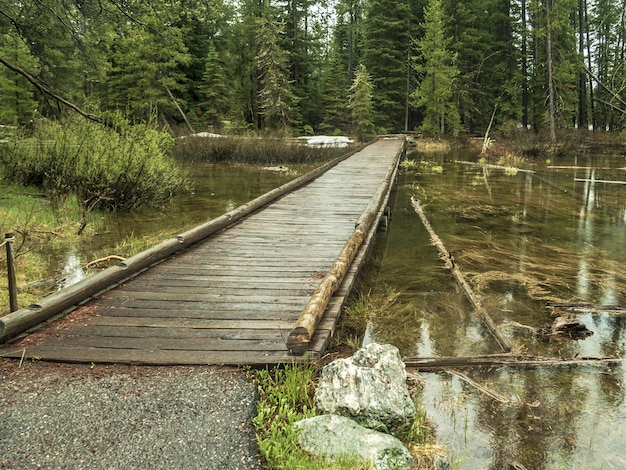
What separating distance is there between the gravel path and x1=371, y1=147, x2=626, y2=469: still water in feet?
5.19

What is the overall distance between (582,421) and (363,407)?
1.98 metres

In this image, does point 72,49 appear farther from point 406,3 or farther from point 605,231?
point 406,3

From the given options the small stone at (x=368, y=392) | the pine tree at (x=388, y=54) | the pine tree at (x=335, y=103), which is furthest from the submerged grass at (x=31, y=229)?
the pine tree at (x=388, y=54)

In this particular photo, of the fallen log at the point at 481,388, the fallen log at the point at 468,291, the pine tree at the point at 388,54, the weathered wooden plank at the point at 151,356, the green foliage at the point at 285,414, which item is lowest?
the fallen log at the point at 481,388

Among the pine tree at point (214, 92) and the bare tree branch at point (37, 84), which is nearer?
the bare tree branch at point (37, 84)

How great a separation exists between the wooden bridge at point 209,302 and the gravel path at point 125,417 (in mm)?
225

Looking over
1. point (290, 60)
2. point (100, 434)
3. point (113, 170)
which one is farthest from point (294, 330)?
point (290, 60)

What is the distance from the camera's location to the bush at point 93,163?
35.5 ft

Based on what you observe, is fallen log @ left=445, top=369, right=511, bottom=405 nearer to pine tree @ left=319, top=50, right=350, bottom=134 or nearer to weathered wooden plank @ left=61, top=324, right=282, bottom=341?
weathered wooden plank @ left=61, top=324, right=282, bottom=341

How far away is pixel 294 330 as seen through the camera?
A: 3766 millimetres

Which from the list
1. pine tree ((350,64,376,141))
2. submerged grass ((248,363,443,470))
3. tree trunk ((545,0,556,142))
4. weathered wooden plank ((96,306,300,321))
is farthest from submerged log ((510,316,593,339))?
pine tree ((350,64,376,141))

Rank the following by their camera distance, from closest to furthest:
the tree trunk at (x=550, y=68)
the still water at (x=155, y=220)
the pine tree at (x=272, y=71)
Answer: the still water at (x=155, y=220) < the tree trunk at (x=550, y=68) < the pine tree at (x=272, y=71)

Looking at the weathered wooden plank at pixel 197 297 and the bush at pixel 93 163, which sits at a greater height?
the bush at pixel 93 163

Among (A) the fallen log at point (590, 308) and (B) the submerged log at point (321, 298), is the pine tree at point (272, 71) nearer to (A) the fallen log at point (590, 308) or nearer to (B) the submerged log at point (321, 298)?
(B) the submerged log at point (321, 298)
